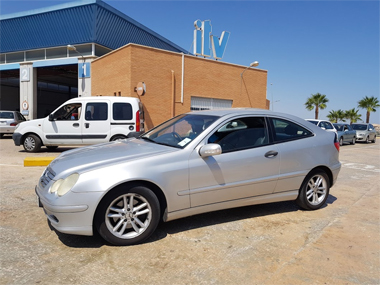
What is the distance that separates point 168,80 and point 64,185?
15.0m

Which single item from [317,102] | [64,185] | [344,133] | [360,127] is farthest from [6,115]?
[317,102]

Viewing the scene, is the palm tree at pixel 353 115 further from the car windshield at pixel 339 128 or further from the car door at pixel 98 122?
the car door at pixel 98 122

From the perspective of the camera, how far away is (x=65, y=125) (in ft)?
33.7

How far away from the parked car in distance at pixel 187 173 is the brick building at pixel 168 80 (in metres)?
12.4

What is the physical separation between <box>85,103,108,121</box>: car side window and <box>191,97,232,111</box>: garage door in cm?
922

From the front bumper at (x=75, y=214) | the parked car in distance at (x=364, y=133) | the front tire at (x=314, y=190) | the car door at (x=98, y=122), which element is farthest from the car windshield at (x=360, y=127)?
the front bumper at (x=75, y=214)

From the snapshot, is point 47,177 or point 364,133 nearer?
point 47,177

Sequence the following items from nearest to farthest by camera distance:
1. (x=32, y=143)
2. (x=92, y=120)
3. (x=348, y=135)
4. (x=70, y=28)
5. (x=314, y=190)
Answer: (x=314, y=190)
(x=92, y=120)
(x=32, y=143)
(x=348, y=135)
(x=70, y=28)

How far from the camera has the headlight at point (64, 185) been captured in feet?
10.3

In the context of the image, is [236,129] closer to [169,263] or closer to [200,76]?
[169,263]

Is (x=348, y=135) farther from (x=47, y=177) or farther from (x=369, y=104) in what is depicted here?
(x=369, y=104)

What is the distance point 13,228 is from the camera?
3.74 meters

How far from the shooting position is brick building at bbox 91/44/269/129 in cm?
1648

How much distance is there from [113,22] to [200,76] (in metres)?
9.00
